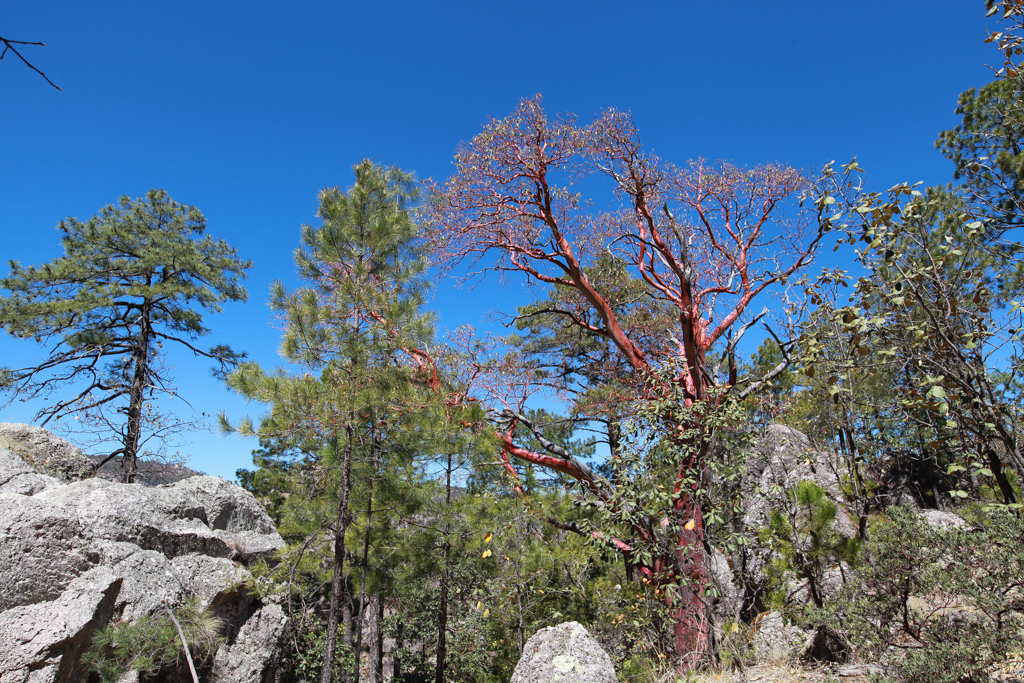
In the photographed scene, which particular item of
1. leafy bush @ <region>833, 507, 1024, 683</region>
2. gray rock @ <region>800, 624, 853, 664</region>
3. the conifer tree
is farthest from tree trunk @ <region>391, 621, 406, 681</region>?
leafy bush @ <region>833, 507, 1024, 683</region>

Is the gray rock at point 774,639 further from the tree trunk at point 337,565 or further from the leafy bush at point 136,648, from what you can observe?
the leafy bush at point 136,648

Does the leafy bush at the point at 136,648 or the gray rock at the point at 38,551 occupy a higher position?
the gray rock at the point at 38,551

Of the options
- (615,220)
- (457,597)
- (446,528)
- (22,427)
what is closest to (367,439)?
(446,528)

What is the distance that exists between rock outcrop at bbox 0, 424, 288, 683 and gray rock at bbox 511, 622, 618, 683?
4.47 m

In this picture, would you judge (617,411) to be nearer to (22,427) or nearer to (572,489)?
(572,489)

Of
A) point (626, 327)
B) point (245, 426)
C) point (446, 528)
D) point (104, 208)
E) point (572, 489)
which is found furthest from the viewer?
point (104, 208)

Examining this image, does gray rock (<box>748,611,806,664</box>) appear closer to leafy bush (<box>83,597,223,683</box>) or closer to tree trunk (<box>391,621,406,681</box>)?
leafy bush (<box>83,597,223,683</box>)

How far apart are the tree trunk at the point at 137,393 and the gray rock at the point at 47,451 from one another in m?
0.86

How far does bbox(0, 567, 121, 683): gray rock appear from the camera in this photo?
4895 mm

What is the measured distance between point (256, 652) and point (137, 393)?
6.52 meters

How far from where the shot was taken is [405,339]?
6.70 meters

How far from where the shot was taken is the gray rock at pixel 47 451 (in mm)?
9969

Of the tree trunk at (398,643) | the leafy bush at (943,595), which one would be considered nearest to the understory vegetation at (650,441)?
the leafy bush at (943,595)

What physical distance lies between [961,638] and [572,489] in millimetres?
3789
